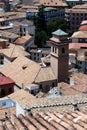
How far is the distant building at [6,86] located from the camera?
89.0 feet

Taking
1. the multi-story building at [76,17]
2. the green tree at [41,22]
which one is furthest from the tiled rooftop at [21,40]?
the multi-story building at [76,17]

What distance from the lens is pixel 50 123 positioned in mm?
7152

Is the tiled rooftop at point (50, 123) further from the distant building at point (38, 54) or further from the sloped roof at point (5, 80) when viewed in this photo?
the distant building at point (38, 54)

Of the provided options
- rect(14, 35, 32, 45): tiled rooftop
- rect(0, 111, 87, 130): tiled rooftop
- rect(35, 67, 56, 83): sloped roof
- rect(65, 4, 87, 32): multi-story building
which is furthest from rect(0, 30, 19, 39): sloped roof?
rect(0, 111, 87, 130): tiled rooftop

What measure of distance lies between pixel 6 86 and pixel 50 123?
2034 centimetres

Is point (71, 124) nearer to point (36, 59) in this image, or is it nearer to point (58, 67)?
point (58, 67)

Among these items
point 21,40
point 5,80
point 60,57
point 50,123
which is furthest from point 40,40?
point 50,123

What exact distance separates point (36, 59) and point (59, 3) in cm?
3159

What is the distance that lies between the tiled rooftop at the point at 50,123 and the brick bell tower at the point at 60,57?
19833 mm

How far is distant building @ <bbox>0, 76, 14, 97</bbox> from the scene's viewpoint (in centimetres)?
2712

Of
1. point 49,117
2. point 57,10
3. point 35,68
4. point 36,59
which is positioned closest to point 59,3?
point 57,10

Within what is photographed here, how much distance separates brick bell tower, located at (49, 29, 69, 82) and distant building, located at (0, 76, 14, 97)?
348 centimetres

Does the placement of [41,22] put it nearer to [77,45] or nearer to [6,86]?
[77,45]

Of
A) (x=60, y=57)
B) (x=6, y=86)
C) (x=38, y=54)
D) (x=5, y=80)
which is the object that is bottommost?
(x=38, y=54)
